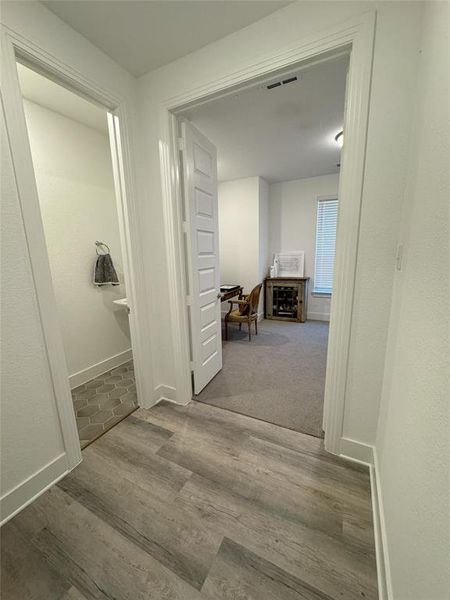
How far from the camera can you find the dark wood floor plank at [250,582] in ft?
3.04

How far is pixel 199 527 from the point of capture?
117cm

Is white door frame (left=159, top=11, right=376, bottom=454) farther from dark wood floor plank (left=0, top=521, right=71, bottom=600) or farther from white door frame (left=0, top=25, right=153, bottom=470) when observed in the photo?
dark wood floor plank (left=0, top=521, right=71, bottom=600)

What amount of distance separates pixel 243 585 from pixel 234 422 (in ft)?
3.10

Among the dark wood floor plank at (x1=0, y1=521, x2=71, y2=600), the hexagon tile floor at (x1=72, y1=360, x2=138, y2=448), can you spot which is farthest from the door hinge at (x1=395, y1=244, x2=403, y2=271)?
the hexagon tile floor at (x1=72, y1=360, x2=138, y2=448)

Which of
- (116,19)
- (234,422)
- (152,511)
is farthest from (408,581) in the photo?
(116,19)

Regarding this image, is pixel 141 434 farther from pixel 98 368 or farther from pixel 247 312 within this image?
pixel 247 312

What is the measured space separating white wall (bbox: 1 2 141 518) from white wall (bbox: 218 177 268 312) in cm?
315

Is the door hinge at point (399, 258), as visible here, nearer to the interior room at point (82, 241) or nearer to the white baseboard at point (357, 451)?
the white baseboard at point (357, 451)

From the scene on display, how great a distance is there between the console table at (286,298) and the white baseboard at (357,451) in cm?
314

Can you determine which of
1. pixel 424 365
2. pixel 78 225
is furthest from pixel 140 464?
pixel 78 225

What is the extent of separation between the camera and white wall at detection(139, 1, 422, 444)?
44.3 inches

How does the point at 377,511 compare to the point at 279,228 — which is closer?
the point at 377,511

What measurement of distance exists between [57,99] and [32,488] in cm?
288

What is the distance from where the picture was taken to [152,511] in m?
1.24
